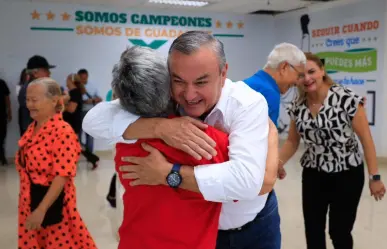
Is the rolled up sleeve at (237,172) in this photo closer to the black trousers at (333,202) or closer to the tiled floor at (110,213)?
the black trousers at (333,202)

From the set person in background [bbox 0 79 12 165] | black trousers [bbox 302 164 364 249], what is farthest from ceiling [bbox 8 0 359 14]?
black trousers [bbox 302 164 364 249]

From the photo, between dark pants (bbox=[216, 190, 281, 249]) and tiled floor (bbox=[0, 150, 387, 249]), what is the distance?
2063 mm

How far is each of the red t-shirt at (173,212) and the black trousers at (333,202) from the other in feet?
5.43

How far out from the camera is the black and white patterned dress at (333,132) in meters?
2.51

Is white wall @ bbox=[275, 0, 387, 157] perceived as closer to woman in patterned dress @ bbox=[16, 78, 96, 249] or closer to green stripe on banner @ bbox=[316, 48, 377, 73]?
green stripe on banner @ bbox=[316, 48, 377, 73]

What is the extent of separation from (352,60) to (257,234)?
6963 mm

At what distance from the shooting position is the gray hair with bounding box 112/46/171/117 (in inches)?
43.4

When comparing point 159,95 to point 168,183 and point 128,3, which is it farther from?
point 128,3

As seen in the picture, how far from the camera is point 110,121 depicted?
1.33 m

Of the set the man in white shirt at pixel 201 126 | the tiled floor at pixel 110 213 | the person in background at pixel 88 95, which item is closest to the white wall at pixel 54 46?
the person in background at pixel 88 95

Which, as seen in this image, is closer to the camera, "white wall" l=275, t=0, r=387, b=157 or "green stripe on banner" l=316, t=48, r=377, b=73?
"white wall" l=275, t=0, r=387, b=157

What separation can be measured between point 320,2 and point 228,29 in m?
2.16

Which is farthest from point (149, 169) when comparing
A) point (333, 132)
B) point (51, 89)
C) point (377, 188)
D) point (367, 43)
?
point (367, 43)

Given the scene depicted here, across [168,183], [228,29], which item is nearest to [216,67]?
[168,183]
